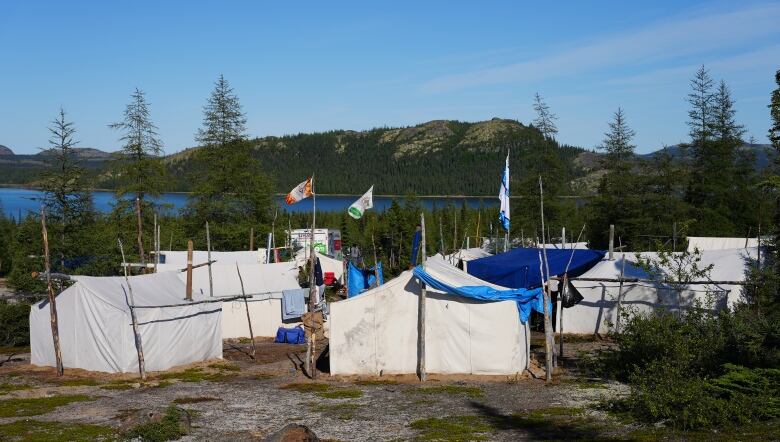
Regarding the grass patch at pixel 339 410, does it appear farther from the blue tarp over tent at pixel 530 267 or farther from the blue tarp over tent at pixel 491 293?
the blue tarp over tent at pixel 530 267

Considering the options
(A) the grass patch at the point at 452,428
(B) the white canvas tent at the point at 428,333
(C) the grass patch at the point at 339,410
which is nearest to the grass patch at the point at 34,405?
(C) the grass patch at the point at 339,410

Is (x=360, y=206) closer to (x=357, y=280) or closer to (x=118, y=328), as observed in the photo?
(x=357, y=280)

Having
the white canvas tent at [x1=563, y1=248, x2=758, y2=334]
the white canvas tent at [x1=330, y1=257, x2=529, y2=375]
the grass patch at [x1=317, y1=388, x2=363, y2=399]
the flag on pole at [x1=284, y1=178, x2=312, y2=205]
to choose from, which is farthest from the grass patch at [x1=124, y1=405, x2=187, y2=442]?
the white canvas tent at [x1=563, y1=248, x2=758, y2=334]

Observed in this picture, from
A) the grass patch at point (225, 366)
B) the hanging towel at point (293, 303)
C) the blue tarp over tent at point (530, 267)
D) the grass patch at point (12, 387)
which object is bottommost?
the grass patch at point (225, 366)

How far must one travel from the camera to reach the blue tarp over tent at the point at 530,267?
27344mm

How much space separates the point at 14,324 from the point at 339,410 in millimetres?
21274

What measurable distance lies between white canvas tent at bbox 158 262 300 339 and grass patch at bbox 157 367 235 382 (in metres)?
7.78

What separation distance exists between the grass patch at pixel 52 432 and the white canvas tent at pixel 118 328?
6654mm

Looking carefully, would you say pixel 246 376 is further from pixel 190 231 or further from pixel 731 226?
pixel 731 226

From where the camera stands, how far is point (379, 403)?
18.2 metres

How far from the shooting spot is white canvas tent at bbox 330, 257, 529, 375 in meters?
21.3

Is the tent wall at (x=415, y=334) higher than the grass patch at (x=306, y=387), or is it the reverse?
the tent wall at (x=415, y=334)

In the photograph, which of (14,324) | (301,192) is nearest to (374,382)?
(301,192)

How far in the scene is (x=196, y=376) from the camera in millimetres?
23125
